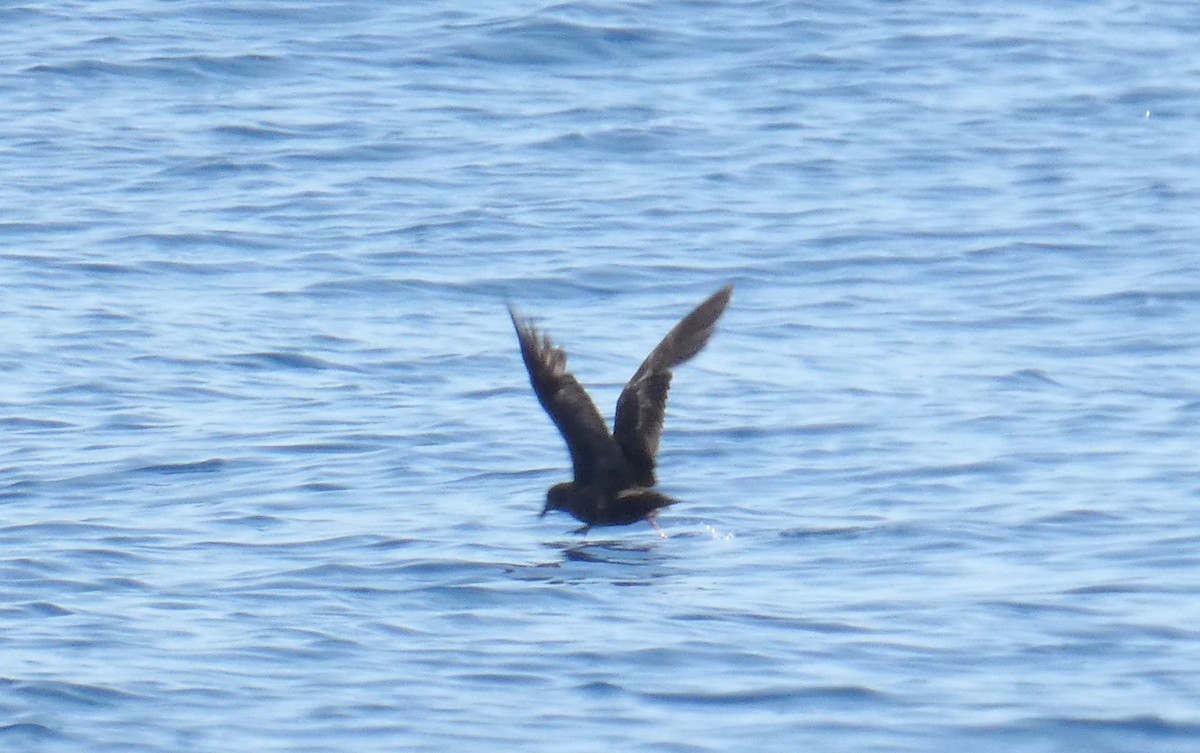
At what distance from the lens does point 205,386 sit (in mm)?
11352

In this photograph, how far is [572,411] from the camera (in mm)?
8961

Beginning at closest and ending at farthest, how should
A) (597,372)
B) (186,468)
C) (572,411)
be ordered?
1. (572,411)
2. (186,468)
3. (597,372)

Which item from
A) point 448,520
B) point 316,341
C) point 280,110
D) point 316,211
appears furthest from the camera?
point 280,110

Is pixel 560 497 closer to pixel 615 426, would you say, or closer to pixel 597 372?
pixel 615 426

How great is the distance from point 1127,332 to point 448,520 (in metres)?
4.68

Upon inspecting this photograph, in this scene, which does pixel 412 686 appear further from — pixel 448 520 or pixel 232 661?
pixel 448 520

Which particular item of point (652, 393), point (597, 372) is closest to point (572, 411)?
point (652, 393)

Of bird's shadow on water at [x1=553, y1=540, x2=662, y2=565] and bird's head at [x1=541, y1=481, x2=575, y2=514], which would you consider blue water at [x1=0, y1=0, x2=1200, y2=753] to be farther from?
bird's head at [x1=541, y1=481, x2=575, y2=514]

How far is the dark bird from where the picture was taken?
29.2 ft

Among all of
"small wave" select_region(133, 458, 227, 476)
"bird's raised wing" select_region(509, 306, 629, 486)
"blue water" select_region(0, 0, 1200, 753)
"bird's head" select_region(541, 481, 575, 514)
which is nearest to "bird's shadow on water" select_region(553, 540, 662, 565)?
"blue water" select_region(0, 0, 1200, 753)

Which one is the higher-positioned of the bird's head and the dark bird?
the dark bird

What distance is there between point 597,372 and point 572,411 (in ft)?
8.30

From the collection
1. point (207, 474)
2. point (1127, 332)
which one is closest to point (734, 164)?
point (1127, 332)

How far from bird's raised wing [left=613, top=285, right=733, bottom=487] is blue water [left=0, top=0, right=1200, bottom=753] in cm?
37
